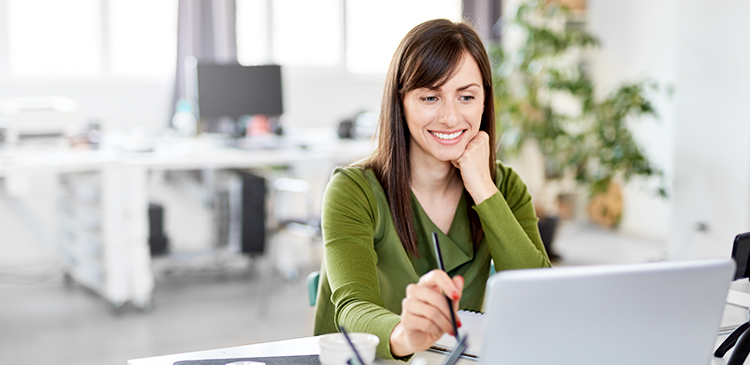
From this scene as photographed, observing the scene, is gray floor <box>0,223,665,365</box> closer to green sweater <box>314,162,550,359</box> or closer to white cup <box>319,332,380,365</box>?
green sweater <box>314,162,550,359</box>

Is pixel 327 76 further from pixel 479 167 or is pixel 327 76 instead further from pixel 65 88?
pixel 479 167

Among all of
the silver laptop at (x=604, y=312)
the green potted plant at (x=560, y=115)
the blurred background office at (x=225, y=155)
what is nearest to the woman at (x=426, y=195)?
the silver laptop at (x=604, y=312)

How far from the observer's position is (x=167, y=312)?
127 inches

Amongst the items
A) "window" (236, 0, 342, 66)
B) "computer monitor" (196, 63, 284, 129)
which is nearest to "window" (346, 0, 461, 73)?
"window" (236, 0, 342, 66)

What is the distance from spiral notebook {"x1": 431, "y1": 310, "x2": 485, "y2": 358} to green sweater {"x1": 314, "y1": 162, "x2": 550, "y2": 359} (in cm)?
16

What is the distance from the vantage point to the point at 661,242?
4.46 metres

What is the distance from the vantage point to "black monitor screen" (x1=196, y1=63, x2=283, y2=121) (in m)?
3.76

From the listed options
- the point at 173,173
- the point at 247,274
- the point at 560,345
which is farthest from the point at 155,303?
the point at 560,345

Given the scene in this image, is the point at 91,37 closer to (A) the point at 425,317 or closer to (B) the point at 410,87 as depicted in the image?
(B) the point at 410,87

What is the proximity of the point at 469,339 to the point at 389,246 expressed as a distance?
1.05 feet

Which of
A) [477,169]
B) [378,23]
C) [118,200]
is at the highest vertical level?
[378,23]

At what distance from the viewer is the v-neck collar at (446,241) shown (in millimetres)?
1357

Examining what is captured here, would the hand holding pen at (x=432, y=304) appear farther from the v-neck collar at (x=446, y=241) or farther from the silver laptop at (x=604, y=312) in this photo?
the v-neck collar at (x=446, y=241)

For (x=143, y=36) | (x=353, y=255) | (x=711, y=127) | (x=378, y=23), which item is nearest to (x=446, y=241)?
(x=353, y=255)
